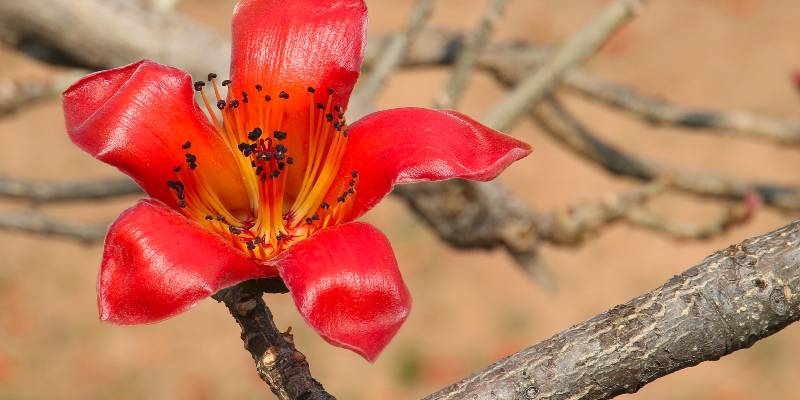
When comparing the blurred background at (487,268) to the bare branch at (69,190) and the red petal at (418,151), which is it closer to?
the bare branch at (69,190)

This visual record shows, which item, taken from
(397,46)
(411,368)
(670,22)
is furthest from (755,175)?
(397,46)

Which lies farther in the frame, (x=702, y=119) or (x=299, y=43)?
(x=702, y=119)

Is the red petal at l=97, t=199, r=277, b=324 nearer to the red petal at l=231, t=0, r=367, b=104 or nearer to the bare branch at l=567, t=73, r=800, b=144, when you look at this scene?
the red petal at l=231, t=0, r=367, b=104

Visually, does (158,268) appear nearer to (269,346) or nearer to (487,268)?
(269,346)

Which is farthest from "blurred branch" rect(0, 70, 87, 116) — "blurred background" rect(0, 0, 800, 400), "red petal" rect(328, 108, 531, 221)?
"blurred background" rect(0, 0, 800, 400)

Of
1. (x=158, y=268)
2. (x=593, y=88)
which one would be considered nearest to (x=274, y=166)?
(x=158, y=268)

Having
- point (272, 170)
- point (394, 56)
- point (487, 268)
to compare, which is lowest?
point (272, 170)
